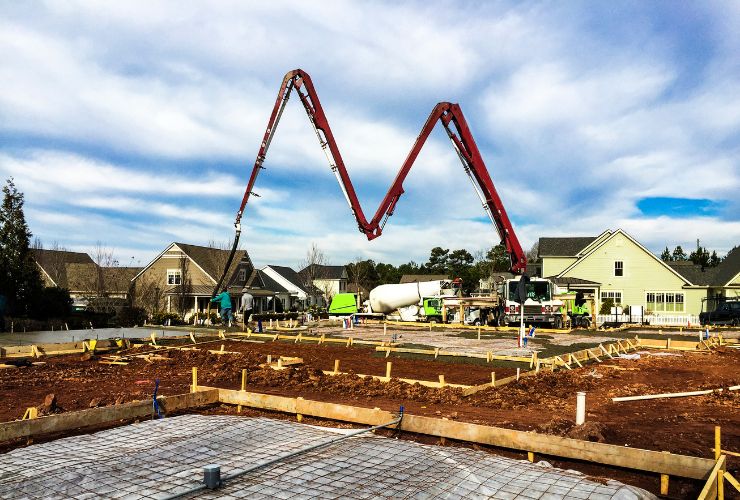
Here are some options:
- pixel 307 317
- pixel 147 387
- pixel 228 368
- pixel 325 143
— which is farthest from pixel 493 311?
pixel 147 387

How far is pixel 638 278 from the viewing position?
41625 millimetres

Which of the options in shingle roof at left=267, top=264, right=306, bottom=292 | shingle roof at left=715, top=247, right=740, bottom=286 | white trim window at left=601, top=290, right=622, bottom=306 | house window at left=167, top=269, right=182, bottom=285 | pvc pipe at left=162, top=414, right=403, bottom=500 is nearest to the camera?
pvc pipe at left=162, top=414, right=403, bottom=500

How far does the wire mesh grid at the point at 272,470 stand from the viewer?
485 cm

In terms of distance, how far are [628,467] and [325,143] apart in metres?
17.1

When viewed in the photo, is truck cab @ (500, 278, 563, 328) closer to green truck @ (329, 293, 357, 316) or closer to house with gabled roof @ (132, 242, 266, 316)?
green truck @ (329, 293, 357, 316)

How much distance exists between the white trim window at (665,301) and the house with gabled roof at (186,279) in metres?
30.6

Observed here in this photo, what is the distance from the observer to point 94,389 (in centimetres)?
1129

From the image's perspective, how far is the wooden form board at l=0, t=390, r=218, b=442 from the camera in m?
6.66

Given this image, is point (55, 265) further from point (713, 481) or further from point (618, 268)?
Result: point (713, 481)

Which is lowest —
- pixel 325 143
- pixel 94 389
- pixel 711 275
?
pixel 94 389

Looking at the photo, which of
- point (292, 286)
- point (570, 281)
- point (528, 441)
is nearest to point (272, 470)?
point (528, 441)

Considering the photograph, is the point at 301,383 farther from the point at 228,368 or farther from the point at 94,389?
the point at 94,389

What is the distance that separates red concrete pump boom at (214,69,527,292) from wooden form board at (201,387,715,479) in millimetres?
13888

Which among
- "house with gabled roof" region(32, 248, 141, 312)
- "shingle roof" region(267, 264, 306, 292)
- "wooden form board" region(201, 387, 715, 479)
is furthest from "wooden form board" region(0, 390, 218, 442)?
"shingle roof" region(267, 264, 306, 292)
